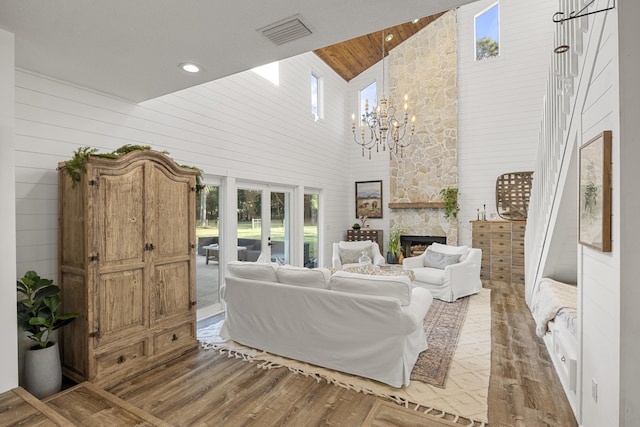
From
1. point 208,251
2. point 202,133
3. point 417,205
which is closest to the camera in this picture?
point 202,133

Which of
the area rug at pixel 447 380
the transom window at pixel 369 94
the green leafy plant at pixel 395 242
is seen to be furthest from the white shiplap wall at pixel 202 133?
the area rug at pixel 447 380

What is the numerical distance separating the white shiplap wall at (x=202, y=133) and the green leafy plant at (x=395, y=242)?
4.32 ft

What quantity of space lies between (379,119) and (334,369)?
3.69 metres

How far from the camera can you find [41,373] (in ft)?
8.20

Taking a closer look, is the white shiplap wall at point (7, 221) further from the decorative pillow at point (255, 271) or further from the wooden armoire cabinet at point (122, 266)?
the decorative pillow at point (255, 271)

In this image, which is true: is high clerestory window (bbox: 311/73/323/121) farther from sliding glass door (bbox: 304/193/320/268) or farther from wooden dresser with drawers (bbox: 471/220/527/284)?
wooden dresser with drawers (bbox: 471/220/527/284)

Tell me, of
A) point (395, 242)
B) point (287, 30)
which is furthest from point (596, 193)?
point (395, 242)

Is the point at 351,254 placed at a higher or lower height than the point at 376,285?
lower

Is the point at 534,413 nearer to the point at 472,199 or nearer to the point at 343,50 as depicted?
the point at 472,199

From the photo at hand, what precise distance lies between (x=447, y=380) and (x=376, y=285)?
102 cm

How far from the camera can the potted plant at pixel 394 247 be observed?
7574 millimetres

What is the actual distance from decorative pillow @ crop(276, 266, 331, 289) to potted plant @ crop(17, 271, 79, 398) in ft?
5.78

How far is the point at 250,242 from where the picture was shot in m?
5.40

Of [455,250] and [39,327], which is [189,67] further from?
[455,250]
